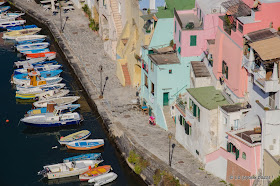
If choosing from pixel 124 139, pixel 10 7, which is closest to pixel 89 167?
pixel 124 139

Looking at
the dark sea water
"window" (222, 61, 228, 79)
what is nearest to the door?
the dark sea water

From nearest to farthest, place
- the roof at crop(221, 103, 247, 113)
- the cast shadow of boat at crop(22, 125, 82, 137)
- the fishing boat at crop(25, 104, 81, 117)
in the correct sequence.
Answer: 1. the roof at crop(221, 103, 247, 113)
2. the cast shadow of boat at crop(22, 125, 82, 137)
3. the fishing boat at crop(25, 104, 81, 117)

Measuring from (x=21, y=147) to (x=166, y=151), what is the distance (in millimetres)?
20570

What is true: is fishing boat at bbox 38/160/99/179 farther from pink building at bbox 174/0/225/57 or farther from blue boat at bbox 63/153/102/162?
pink building at bbox 174/0/225/57

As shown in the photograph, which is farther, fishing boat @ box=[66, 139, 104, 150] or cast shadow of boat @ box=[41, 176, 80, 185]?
fishing boat @ box=[66, 139, 104, 150]

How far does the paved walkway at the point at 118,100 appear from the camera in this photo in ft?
257

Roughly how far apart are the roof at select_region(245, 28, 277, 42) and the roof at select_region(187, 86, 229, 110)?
8.52 metres

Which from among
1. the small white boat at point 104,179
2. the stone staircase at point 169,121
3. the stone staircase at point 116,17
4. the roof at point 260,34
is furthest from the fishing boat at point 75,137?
the roof at point 260,34

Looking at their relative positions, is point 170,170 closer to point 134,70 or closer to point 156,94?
point 156,94

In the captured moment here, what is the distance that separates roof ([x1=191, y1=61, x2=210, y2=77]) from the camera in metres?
83.6

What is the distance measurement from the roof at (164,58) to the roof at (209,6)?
7207mm

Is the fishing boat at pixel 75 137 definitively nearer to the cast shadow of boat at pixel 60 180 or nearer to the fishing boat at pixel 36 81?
the cast shadow of boat at pixel 60 180

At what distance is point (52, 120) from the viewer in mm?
94750

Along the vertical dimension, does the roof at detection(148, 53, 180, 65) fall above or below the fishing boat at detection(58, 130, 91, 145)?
above
